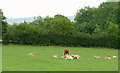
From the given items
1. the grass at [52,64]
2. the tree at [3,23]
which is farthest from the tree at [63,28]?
the grass at [52,64]

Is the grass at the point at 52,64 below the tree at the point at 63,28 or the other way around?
below

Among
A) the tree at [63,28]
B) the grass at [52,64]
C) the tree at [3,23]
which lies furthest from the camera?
the tree at [3,23]

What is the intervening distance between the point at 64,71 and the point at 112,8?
149ft

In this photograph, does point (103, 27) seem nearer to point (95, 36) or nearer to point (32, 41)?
point (95, 36)

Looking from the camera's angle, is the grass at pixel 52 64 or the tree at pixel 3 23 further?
the tree at pixel 3 23

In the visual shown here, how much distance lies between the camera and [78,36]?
39219 mm

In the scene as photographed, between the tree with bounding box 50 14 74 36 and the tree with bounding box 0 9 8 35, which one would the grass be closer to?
the tree with bounding box 50 14 74 36

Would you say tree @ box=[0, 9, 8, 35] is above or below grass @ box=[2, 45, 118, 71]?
above

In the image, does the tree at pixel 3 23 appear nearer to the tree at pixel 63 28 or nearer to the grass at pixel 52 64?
the tree at pixel 63 28

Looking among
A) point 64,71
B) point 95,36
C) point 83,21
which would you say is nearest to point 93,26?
point 83,21

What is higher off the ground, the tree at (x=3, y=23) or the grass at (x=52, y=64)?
the tree at (x=3, y=23)

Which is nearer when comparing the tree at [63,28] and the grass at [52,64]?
the grass at [52,64]

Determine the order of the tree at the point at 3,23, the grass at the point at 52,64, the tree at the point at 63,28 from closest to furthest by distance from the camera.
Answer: the grass at the point at 52,64
the tree at the point at 63,28
the tree at the point at 3,23

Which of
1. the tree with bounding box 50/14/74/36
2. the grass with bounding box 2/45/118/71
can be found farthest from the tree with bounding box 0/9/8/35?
the grass with bounding box 2/45/118/71
